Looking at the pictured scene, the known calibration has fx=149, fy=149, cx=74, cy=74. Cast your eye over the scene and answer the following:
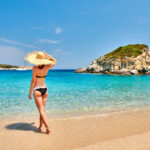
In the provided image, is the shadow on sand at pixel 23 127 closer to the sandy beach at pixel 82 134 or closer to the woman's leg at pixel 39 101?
the sandy beach at pixel 82 134

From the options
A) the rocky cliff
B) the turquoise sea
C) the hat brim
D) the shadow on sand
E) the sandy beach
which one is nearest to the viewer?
the sandy beach

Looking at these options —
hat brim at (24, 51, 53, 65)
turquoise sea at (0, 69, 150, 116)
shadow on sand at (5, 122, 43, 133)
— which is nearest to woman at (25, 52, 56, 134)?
hat brim at (24, 51, 53, 65)

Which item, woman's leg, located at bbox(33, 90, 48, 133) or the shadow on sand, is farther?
the shadow on sand

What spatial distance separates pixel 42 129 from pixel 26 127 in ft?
2.11

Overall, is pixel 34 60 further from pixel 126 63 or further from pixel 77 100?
pixel 126 63

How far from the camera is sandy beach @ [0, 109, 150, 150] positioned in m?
3.56

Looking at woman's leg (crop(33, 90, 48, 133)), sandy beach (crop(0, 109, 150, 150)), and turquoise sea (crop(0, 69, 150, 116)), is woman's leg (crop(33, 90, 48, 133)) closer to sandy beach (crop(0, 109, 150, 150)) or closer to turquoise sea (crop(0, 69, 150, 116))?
sandy beach (crop(0, 109, 150, 150))

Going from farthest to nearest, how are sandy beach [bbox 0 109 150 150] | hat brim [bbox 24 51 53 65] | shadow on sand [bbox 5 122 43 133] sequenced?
shadow on sand [bbox 5 122 43 133]
hat brim [bbox 24 51 53 65]
sandy beach [bbox 0 109 150 150]

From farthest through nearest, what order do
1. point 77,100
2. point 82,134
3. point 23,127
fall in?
point 77,100, point 23,127, point 82,134

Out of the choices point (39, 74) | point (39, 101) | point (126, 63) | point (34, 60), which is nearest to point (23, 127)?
point (39, 101)

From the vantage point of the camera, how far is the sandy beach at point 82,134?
11.7 feet

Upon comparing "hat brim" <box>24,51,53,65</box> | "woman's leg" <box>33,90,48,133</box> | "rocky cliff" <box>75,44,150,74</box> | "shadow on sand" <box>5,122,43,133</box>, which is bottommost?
"shadow on sand" <box>5,122,43,133</box>

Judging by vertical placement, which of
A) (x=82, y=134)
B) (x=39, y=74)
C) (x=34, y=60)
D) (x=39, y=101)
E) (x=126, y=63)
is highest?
(x=126, y=63)

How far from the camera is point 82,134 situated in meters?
4.32
